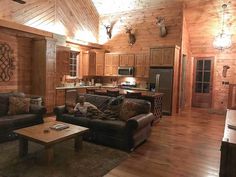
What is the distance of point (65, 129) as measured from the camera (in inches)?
139

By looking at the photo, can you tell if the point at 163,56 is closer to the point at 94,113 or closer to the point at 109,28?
the point at 109,28

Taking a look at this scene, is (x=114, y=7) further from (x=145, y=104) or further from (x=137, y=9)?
(x=145, y=104)

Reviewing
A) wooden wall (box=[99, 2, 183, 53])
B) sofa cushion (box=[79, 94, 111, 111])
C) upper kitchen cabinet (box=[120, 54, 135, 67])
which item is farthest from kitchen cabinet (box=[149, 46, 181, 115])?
sofa cushion (box=[79, 94, 111, 111])

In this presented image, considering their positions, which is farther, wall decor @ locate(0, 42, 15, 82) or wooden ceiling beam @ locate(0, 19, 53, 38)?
wall decor @ locate(0, 42, 15, 82)

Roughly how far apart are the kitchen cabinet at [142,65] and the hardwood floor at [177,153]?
261 centimetres

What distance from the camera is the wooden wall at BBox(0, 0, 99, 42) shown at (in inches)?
237

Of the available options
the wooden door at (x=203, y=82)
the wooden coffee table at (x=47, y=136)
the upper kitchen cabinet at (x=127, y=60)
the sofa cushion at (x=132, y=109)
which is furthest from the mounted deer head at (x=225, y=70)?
the wooden coffee table at (x=47, y=136)

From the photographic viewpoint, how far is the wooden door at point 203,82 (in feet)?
27.9

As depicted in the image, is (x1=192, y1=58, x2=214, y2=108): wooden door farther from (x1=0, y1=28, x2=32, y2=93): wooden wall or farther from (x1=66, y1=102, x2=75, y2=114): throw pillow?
(x1=0, y1=28, x2=32, y2=93): wooden wall

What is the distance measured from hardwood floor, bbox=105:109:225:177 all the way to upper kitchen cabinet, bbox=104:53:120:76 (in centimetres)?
359

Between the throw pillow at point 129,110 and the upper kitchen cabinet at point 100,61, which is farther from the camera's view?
the upper kitchen cabinet at point 100,61

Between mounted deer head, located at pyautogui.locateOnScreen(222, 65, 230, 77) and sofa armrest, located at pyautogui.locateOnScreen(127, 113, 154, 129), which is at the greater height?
mounted deer head, located at pyautogui.locateOnScreen(222, 65, 230, 77)

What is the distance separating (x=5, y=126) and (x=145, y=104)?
282 centimetres

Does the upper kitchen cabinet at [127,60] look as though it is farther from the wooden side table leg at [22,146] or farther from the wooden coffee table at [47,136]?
the wooden side table leg at [22,146]
